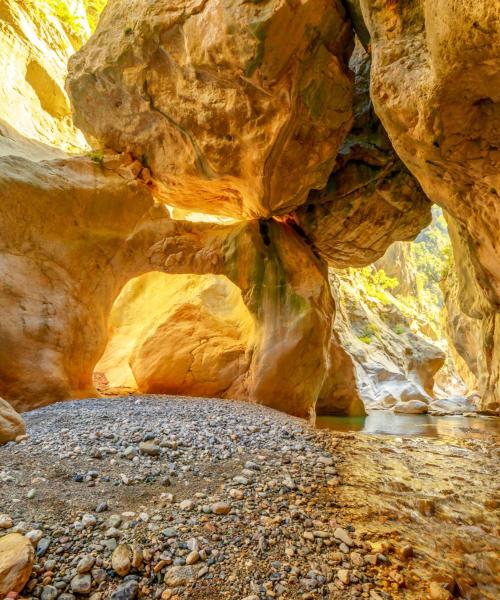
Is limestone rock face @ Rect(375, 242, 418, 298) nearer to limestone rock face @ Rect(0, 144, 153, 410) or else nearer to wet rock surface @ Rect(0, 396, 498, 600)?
limestone rock face @ Rect(0, 144, 153, 410)

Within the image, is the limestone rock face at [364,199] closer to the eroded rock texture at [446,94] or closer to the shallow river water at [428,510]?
the eroded rock texture at [446,94]

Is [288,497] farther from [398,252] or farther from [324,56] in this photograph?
[398,252]

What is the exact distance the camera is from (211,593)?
5.69ft

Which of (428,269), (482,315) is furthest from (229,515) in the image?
(428,269)

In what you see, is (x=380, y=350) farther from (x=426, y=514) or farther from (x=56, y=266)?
(x=426, y=514)

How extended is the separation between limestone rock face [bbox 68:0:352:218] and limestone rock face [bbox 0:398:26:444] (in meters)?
5.55

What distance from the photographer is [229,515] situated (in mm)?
2371

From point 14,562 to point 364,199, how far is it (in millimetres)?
9164

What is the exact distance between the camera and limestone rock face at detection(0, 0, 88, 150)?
768 cm

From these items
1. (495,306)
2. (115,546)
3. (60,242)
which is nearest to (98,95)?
(60,242)

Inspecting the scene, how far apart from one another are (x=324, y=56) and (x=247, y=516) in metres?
6.43

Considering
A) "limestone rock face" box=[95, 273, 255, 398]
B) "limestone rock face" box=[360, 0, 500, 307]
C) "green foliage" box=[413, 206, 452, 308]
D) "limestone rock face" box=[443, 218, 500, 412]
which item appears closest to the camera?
"limestone rock face" box=[360, 0, 500, 307]

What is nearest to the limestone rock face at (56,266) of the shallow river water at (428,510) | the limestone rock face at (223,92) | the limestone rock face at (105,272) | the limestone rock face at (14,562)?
the limestone rock face at (105,272)

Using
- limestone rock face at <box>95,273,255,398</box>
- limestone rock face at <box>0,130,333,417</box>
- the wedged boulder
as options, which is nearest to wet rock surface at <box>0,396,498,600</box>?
limestone rock face at <box>0,130,333,417</box>
